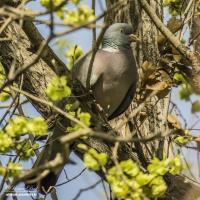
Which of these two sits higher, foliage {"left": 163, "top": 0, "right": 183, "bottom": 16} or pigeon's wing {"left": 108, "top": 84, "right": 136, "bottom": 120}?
foliage {"left": 163, "top": 0, "right": 183, "bottom": 16}

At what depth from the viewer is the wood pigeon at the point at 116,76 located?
12.3 feet

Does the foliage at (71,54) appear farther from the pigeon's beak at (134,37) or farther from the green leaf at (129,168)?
the green leaf at (129,168)

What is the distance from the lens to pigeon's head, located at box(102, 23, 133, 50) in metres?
3.79

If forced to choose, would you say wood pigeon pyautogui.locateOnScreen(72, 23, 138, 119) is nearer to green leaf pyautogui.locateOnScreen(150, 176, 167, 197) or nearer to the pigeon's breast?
the pigeon's breast

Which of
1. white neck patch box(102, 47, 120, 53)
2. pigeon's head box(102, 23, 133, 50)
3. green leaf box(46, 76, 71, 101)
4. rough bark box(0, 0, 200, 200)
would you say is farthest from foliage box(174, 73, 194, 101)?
green leaf box(46, 76, 71, 101)

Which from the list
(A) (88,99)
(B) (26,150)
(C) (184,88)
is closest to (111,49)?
(C) (184,88)

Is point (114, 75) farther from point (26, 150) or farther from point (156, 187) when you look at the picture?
point (156, 187)

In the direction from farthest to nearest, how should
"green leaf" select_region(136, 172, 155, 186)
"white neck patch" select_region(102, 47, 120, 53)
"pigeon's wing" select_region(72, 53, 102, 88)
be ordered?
"white neck patch" select_region(102, 47, 120, 53) < "pigeon's wing" select_region(72, 53, 102, 88) < "green leaf" select_region(136, 172, 155, 186)

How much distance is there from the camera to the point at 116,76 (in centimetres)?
382

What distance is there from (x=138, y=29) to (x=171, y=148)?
81 cm

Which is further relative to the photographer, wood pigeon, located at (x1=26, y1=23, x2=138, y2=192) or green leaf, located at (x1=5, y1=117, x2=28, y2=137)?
wood pigeon, located at (x1=26, y1=23, x2=138, y2=192)

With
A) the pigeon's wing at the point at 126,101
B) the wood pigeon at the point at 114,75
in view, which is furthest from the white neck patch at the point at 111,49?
the pigeon's wing at the point at 126,101

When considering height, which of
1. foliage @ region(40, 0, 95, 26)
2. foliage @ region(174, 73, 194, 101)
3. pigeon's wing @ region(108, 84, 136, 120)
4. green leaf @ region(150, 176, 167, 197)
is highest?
foliage @ region(40, 0, 95, 26)

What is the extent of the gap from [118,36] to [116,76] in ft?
0.99
